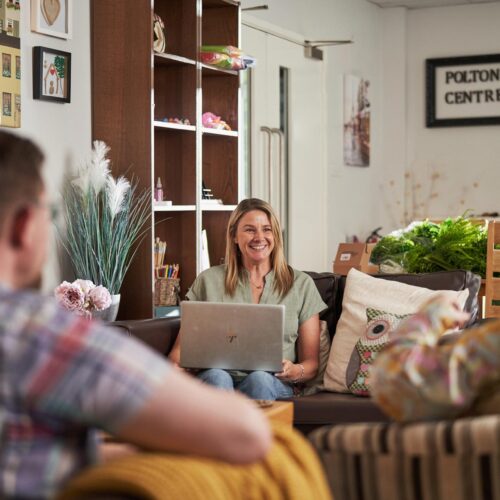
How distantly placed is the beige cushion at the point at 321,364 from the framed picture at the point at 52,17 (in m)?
1.72

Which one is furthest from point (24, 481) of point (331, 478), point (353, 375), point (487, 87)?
point (487, 87)

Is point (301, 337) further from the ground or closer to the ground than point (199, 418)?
closer to the ground

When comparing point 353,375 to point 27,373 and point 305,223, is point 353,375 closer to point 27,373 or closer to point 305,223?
point 27,373

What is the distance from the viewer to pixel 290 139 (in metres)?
6.66

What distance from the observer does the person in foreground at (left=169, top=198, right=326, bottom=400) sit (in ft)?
12.0

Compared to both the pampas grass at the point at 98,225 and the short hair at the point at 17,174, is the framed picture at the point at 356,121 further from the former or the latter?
the short hair at the point at 17,174

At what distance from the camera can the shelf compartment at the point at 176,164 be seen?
486cm

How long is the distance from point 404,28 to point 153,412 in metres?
7.42

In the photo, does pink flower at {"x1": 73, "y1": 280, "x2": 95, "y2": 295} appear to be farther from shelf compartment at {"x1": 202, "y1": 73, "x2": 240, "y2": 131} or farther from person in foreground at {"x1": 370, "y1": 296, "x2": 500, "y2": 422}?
person in foreground at {"x1": 370, "y1": 296, "x2": 500, "y2": 422}

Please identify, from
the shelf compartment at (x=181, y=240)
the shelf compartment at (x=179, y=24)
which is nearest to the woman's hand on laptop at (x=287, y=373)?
the shelf compartment at (x=181, y=240)

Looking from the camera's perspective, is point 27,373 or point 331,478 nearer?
point 27,373

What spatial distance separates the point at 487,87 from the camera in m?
7.99

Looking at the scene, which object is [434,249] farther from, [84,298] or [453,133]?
[453,133]

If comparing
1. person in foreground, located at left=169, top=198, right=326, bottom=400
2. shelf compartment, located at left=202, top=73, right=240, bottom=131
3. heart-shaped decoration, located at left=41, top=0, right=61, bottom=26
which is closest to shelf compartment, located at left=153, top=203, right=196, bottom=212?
shelf compartment, located at left=202, top=73, right=240, bottom=131
